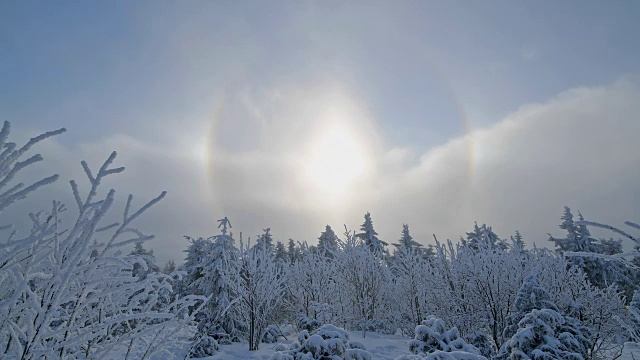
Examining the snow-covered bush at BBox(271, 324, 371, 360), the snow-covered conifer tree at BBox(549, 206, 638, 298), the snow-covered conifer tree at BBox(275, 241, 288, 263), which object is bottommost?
the snow-covered bush at BBox(271, 324, 371, 360)

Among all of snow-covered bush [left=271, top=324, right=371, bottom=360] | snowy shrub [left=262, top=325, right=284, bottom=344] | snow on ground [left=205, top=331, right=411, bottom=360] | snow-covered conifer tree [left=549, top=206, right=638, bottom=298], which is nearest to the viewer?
snow-covered bush [left=271, top=324, right=371, bottom=360]

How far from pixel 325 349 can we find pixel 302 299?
1232 centimetres

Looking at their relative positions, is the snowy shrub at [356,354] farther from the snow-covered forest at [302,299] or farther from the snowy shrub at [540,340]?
the snowy shrub at [540,340]

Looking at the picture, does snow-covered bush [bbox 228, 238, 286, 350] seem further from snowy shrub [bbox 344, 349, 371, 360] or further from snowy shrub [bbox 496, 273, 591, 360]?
snowy shrub [bbox 496, 273, 591, 360]

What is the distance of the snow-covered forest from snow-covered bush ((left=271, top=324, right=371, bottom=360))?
3 cm

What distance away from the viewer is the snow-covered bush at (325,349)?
6926 mm

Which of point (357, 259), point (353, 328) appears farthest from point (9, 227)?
point (353, 328)

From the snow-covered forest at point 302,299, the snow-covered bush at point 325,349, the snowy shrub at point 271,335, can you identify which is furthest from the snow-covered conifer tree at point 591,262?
the snow-covered bush at point 325,349

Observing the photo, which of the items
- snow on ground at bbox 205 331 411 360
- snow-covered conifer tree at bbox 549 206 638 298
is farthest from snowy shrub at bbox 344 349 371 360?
snow-covered conifer tree at bbox 549 206 638 298

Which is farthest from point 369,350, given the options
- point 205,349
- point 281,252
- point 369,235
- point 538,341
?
point 281,252

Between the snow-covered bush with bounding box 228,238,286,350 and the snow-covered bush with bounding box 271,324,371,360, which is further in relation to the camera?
the snow-covered bush with bounding box 228,238,286,350

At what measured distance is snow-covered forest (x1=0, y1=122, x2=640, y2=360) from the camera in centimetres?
194

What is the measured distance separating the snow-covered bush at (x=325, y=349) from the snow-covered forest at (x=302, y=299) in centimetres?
3

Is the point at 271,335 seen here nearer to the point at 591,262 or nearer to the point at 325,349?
the point at 325,349
